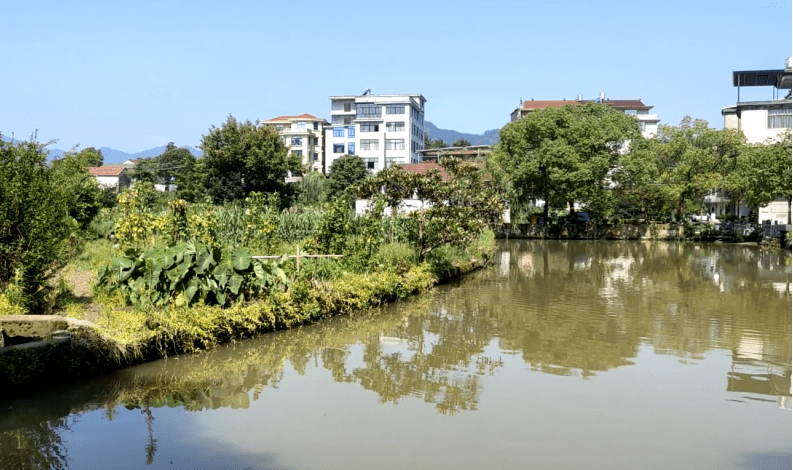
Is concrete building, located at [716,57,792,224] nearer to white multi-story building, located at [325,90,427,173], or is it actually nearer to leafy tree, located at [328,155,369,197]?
leafy tree, located at [328,155,369,197]

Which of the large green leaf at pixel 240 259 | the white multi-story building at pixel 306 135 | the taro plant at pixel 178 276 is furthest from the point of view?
the white multi-story building at pixel 306 135

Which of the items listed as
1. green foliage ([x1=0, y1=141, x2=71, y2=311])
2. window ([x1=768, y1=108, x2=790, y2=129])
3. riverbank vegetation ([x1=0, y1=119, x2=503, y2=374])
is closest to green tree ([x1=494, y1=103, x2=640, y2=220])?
window ([x1=768, y1=108, x2=790, y2=129])

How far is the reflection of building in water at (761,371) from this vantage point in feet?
25.1

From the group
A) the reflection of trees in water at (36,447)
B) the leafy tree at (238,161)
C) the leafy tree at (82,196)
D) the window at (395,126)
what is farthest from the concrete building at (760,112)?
the reflection of trees in water at (36,447)

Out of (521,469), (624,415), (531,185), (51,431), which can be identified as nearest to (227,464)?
(51,431)

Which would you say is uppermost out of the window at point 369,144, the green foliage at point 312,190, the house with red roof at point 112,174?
the window at point 369,144

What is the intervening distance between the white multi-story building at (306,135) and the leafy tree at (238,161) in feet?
103

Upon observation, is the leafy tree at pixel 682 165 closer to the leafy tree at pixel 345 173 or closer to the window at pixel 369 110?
the leafy tree at pixel 345 173

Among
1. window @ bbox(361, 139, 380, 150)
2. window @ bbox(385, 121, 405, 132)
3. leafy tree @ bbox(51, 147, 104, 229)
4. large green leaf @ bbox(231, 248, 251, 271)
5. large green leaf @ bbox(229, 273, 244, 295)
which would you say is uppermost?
window @ bbox(385, 121, 405, 132)

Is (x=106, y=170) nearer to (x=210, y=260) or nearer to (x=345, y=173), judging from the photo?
(x=345, y=173)

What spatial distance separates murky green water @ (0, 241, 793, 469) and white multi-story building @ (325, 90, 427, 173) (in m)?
52.1

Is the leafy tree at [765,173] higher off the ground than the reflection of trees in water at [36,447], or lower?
higher

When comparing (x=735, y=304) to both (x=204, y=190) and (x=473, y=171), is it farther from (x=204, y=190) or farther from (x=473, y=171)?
(x=204, y=190)

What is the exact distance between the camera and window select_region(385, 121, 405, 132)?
64562 mm
